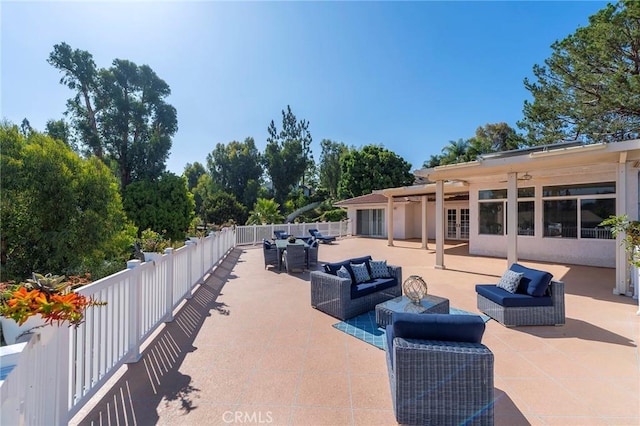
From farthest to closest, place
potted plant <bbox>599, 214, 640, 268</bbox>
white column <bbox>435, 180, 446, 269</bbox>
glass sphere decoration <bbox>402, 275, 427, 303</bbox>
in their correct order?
white column <bbox>435, 180, 446, 269</bbox> → potted plant <bbox>599, 214, 640, 268</bbox> → glass sphere decoration <bbox>402, 275, 427, 303</bbox>

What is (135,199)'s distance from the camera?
17.0 metres

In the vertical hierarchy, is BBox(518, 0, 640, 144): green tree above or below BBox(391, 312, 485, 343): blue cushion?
above

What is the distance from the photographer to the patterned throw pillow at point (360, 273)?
513cm

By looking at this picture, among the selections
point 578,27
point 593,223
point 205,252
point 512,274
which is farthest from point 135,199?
point 578,27

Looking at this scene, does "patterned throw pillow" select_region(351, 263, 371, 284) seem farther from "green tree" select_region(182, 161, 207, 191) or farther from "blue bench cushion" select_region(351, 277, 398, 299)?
"green tree" select_region(182, 161, 207, 191)

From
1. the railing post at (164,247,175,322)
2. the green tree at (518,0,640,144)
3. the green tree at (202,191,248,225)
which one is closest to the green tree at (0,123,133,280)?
the railing post at (164,247,175,322)

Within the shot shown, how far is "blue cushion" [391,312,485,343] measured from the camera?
238cm

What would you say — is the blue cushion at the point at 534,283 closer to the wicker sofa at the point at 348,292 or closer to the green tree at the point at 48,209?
the wicker sofa at the point at 348,292

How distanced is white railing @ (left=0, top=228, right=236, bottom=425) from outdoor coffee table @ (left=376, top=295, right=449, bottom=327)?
322 centimetres

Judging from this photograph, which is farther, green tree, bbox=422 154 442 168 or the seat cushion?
green tree, bbox=422 154 442 168

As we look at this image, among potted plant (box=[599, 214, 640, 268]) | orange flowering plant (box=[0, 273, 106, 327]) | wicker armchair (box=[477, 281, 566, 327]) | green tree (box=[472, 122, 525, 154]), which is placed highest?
green tree (box=[472, 122, 525, 154])

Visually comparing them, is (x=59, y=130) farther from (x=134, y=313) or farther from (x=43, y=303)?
(x=43, y=303)
